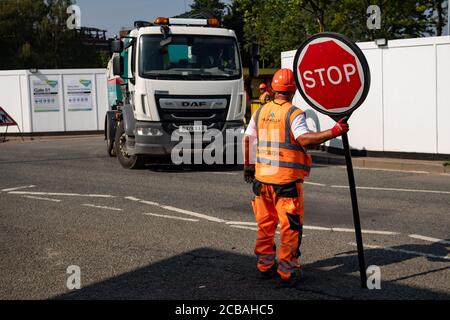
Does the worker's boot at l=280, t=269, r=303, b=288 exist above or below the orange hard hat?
below

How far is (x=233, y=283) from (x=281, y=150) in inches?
47.1

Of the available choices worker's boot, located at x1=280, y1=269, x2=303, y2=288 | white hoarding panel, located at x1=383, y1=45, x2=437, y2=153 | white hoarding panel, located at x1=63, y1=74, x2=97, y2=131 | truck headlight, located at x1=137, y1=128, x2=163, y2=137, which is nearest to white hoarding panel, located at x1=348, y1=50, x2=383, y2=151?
white hoarding panel, located at x1=383, y1=45, x2=437, y2=153

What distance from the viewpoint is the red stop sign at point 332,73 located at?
15.5 ft

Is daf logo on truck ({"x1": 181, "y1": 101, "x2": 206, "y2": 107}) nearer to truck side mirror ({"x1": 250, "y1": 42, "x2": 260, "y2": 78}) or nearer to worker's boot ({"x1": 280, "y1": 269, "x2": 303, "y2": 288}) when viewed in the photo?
truck side mirror ({"x1": 250, "y1": 42, "x2": 260, "y2": 78})

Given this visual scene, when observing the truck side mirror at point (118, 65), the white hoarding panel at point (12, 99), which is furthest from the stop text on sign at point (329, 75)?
the white hoarding panel at point (12, 99)

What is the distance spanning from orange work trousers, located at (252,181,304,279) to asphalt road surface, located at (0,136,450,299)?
21cm

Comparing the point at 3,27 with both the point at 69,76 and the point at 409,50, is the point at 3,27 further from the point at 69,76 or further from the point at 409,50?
the point at 409,50

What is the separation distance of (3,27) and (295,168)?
67.3 metres

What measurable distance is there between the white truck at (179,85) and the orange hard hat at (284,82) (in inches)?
294

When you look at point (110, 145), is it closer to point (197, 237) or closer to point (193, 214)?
point (193, 214)

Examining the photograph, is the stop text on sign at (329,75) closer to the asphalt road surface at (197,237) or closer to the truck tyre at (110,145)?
the asphalt road surface at (197,237)

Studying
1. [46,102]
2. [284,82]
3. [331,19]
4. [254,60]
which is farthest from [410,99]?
[331,19]

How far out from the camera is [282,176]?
5266 millimetres

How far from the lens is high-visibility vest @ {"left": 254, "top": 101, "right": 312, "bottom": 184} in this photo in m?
5.28
